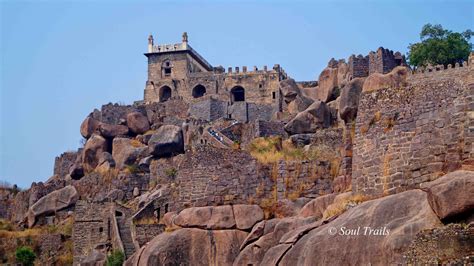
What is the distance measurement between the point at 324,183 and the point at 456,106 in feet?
32.1

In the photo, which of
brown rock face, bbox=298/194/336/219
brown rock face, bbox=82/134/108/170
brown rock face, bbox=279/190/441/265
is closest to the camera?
brown rock face, bbox=279/190/441/265

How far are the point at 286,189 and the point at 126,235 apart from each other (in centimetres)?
1412

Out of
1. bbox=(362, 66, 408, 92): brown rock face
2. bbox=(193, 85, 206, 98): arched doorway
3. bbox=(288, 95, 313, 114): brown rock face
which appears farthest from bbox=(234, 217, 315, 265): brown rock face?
bbox=(193, 85, 206, 98): arched doorway

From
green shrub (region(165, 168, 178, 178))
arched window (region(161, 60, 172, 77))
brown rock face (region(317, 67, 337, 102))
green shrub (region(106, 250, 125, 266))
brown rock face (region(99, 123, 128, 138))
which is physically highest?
arched window (region(161, 60, 172, 77))

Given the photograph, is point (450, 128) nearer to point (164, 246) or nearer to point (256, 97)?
point (164, 246)

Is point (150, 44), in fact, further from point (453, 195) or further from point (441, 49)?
point (453, 195)

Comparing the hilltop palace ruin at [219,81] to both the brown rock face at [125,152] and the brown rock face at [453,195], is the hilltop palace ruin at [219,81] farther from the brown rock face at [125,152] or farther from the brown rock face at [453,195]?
the brown rock face at [453,195]

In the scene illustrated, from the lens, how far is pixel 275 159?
36375mm

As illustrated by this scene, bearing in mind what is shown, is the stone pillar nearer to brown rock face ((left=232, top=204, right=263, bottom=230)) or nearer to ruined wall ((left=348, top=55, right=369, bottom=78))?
ruined wall ((left=348, top=55, right=369, bottom=78))

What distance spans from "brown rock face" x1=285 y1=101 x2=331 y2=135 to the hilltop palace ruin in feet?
18.3

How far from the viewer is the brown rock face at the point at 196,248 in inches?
1268

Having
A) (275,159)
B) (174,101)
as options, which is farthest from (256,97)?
(275,159)

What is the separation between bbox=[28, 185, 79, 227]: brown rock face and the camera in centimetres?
5653

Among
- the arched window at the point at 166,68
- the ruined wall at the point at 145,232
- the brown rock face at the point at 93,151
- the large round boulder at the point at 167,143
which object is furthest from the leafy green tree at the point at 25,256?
the arched window at the point at 166,68
